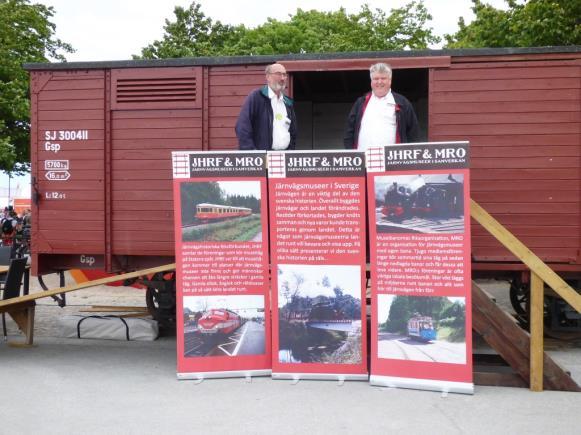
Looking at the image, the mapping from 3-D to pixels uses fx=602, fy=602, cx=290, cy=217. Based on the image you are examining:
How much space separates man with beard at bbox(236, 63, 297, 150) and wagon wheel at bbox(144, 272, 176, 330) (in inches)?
95.1

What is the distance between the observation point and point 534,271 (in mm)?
4703

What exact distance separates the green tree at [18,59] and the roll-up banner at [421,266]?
699 inches

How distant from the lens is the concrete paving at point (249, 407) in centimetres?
400

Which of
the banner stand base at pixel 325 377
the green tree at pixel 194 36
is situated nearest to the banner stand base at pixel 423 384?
the banner stand base at pixel 325 377

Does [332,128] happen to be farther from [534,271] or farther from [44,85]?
[534,271]

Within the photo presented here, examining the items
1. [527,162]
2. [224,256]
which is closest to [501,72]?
[527,162]

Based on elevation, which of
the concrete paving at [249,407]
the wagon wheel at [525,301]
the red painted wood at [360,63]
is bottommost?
the concrete paving at [249,407]

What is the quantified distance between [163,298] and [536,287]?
14.1 feet

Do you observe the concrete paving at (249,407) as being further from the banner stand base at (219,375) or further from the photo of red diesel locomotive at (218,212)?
the photo of red diesel locomotive at (218,212)

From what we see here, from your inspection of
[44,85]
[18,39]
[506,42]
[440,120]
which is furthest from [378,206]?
[18,39]

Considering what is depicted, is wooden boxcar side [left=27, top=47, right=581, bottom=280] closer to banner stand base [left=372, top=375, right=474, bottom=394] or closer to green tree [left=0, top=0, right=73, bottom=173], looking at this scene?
banner stand base [left=372, top=375, right=474, bottom=394]

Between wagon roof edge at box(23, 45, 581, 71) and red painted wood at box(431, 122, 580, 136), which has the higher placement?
wagon roof edge at box(23, 45, 581, 71)

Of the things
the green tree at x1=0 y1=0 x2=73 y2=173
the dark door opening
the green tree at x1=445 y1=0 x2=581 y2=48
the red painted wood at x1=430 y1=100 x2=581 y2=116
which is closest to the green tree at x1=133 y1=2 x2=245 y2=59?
the green tree at x1=0 y1=0 x2=73 y2=173

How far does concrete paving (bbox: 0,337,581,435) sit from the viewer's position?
4.00 meters
